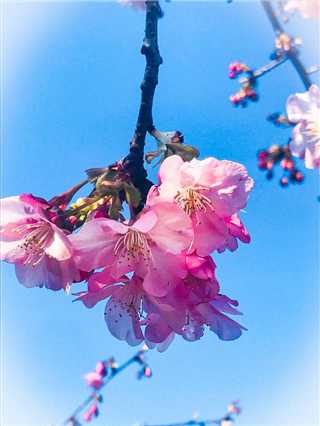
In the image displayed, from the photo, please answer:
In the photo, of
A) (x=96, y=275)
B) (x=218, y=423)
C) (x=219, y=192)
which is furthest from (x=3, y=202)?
(x=218, y=423)

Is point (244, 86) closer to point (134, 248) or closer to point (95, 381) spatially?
point (134, 248)

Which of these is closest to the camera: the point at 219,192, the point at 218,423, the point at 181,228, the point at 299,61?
the point at 181,228

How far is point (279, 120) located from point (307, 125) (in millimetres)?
1020

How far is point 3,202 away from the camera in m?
1.08

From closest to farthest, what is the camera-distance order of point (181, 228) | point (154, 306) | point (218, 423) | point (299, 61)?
point (181, 228), point (154, 306), point (299, 61), point (218, 423)

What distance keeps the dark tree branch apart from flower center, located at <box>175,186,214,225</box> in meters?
0.11

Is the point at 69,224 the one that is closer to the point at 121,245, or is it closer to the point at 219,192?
the point at 121,245

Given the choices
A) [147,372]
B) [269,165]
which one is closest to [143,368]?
[147,372]

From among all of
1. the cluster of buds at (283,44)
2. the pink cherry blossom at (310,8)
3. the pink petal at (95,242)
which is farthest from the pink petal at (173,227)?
the cluster of buds at (283,44)

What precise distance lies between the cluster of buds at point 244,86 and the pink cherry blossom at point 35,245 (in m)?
3.13

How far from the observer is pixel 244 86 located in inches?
151

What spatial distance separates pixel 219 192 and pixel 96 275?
438 mm

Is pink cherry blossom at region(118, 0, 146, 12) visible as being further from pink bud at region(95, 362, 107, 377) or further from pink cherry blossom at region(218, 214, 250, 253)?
pink bud at region(95, 362, 107, 377)

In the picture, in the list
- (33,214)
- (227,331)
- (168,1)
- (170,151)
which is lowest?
(227,331)
